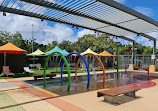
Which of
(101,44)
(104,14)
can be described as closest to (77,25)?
(104,14)

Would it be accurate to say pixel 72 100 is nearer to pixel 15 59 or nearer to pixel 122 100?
pixel 122 100

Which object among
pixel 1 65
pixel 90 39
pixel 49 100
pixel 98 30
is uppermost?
pixel 90 39

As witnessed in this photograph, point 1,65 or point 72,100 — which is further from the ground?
point 1,65

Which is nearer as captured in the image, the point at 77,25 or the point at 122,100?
the point at 122,100

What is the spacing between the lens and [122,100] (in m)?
5.79

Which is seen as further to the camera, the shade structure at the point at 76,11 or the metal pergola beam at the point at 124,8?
the shade structure at the point at 76,11

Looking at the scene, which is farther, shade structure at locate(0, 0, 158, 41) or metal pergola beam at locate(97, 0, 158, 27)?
shade structure at locate(0, 0, 158, 41)

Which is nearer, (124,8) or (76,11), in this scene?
(124,8)

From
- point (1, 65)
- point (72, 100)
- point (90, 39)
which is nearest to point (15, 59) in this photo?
point (1, 65)

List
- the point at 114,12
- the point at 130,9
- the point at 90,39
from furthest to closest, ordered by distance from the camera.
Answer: the point at 90,39
the point at 114,12
the point at 130,9

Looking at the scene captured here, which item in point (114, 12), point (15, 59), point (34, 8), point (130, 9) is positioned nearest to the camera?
point (34, 8)

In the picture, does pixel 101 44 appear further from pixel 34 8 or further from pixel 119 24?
pixel 34 8

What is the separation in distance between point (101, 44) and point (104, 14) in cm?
2824

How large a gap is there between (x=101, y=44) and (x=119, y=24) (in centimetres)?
2562
